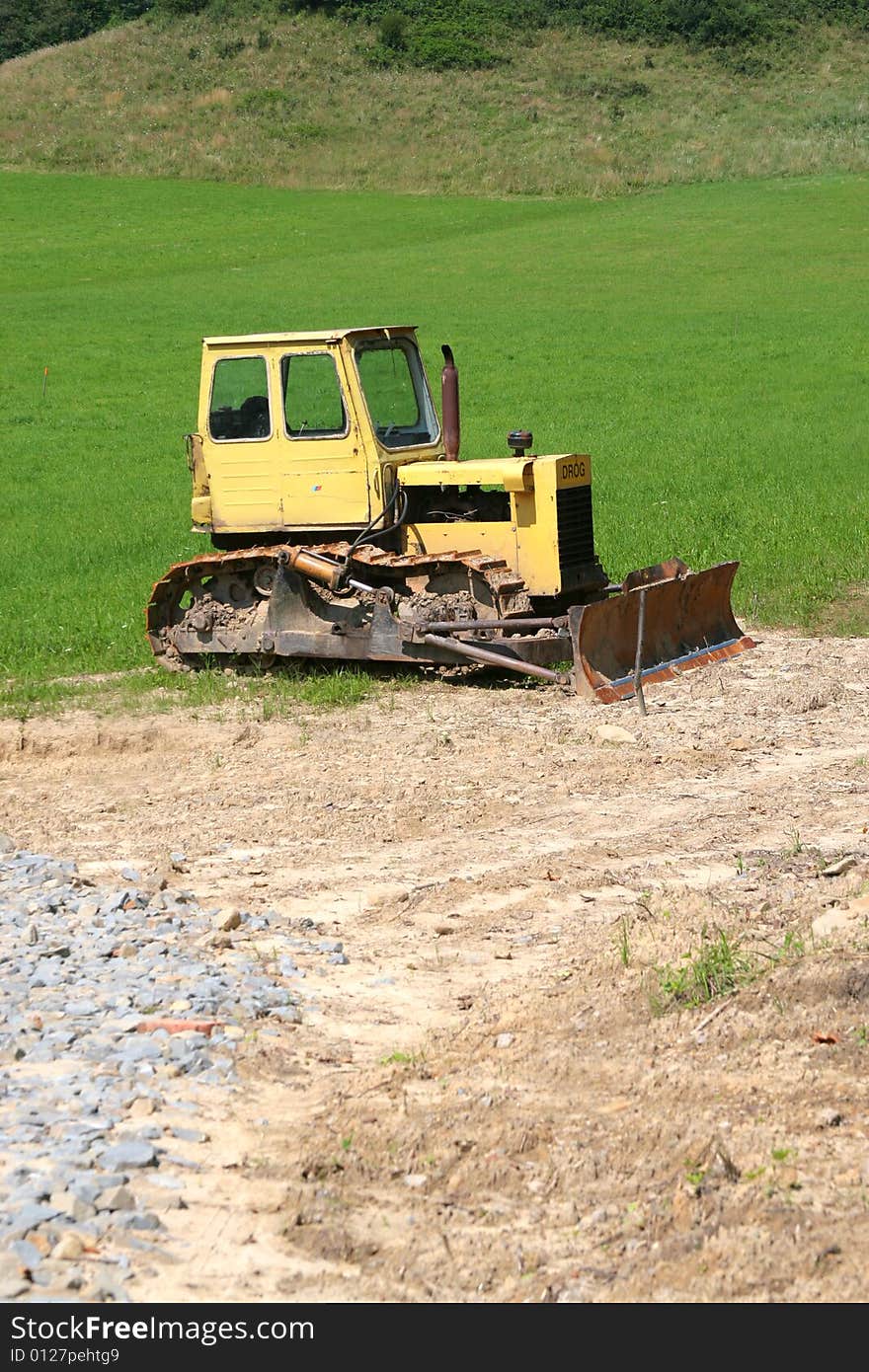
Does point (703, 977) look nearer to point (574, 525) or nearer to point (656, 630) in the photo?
point (656, 630)

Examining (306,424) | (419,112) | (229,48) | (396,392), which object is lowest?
(306,424)

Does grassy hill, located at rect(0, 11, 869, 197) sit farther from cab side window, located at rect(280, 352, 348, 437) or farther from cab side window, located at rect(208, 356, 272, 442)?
cab side window, located at rect(280, 352, 348, 437)

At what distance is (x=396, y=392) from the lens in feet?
46.2

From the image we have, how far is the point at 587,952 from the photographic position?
24.2ft

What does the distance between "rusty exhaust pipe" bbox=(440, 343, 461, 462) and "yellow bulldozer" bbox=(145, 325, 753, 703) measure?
19 mm

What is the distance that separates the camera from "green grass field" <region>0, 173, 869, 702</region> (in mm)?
18703

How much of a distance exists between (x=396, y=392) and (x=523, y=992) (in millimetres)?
8097

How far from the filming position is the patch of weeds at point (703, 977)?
260 inches

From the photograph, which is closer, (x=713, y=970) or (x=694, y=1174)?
(x=694, y=1174)

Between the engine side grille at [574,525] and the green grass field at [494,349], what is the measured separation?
2517 millimetres

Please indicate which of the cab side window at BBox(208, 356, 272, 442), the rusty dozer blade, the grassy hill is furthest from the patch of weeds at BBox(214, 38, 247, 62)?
the rusty dozer blade

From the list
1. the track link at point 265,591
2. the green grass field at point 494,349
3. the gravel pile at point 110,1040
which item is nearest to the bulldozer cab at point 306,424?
the track link at point 265,591

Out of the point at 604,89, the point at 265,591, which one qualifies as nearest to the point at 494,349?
the point at 265,591
